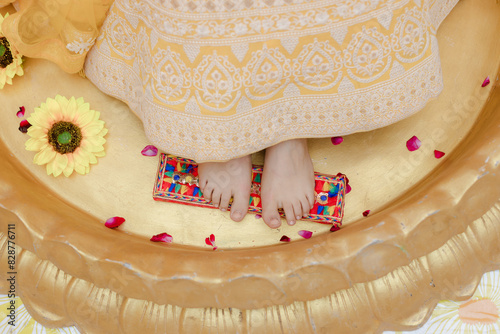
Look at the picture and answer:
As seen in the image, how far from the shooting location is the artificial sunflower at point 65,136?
42.9 inches

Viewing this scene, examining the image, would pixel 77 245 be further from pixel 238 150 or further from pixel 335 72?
pixel 335 72

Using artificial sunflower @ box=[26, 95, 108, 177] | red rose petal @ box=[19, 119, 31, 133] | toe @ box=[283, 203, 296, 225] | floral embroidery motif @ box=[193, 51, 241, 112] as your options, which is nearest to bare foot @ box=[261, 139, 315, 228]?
toe @ box=[283, 203, 296, 225]

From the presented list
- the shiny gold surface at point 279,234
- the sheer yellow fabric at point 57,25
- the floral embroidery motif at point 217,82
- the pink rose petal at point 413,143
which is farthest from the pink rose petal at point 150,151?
the pink rose petal at point 413,143

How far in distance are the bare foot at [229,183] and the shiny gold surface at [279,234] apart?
0.04m

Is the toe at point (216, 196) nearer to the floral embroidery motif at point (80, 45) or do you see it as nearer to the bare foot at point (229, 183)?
the bare foot at point (229, 183)

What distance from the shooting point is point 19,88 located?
1183mm

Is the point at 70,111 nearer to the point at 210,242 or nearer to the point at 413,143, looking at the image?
the point at 210,242

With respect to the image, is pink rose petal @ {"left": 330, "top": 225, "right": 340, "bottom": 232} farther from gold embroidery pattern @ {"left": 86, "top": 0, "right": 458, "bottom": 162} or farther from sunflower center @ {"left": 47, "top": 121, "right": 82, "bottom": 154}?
sunflower center @ {"left": 47, "top": 121, "right": 82, "bottom": 154}

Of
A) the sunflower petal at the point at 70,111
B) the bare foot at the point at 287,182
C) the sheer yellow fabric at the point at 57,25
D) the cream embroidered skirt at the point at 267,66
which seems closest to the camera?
the cream embroidered skirt at the point at 267,66

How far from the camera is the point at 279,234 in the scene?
1.05m

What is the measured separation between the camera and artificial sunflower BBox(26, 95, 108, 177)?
109cm

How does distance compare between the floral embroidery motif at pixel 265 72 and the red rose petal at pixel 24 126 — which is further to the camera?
the red rose petal at pixel 24 126

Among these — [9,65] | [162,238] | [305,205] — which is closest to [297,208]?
[305,205]

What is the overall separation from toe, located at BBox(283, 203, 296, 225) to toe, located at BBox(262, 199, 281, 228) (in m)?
0.02
